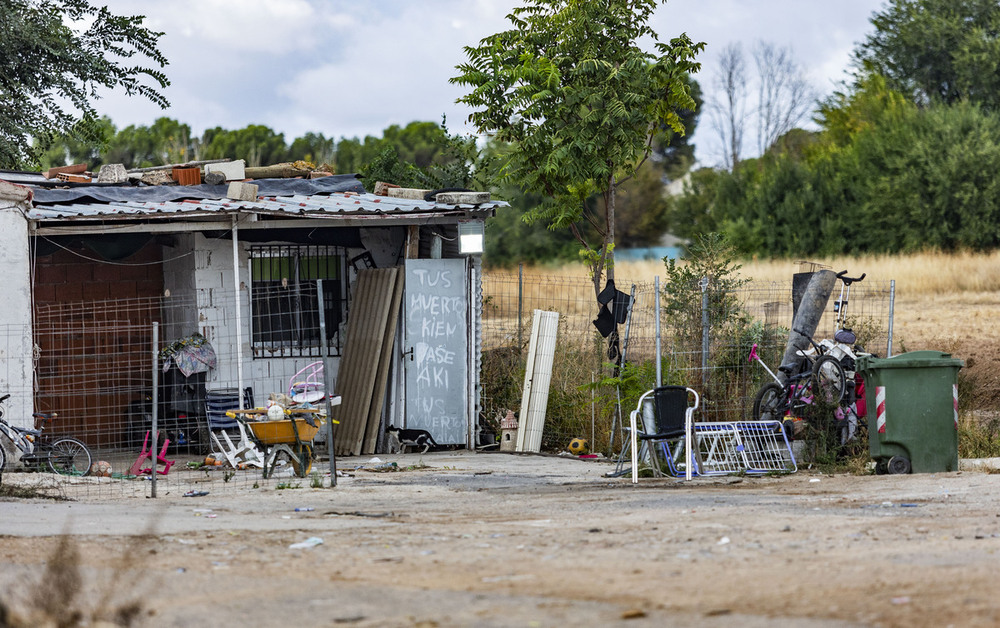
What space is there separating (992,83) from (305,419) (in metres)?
38.4

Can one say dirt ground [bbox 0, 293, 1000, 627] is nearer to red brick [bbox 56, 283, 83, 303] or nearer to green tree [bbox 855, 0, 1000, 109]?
red brick [bbox 56, 283, 83, 303]

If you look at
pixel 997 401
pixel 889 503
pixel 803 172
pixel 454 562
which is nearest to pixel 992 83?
pixel 803 172

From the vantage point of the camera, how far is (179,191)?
44.2 feet

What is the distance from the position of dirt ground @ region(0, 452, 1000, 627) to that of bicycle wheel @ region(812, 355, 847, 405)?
1139 mm

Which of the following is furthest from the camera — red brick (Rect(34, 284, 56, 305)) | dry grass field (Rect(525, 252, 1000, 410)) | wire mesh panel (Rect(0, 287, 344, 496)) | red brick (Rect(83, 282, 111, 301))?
dry grass field (Rect(525, 252, 1000, 410))

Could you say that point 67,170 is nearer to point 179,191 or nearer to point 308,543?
point 179,191

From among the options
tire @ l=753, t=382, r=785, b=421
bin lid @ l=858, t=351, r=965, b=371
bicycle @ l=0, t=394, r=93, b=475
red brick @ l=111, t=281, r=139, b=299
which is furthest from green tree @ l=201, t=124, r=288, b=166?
bin lid @ l=858, t=351, r=965, b=371

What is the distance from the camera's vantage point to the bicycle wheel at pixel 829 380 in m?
10.9

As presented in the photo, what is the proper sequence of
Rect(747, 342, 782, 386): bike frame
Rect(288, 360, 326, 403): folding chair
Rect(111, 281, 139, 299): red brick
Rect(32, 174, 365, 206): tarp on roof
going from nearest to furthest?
Rect(288, 360, 326, 403): folding chair → Rect(747, 342, 782, 386): bike frame → Rect(32, 174, 365, 206): tarp on roof → Rect(111, 281, 139, 299): red brick

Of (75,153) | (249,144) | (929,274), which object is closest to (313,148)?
(249,144)

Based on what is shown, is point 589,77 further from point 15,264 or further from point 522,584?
point 522,584

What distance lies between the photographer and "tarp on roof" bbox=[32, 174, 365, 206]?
12211 mm

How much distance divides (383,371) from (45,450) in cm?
384

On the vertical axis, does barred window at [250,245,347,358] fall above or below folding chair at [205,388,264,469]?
above
